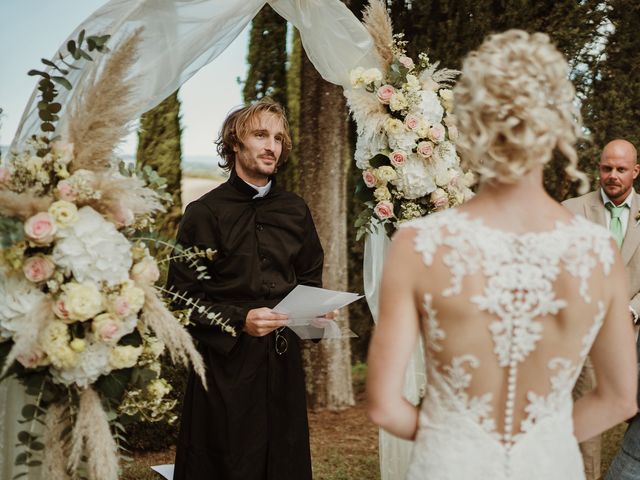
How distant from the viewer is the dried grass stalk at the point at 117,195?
7.81ft

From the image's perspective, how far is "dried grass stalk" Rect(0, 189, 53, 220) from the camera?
7.39 ft

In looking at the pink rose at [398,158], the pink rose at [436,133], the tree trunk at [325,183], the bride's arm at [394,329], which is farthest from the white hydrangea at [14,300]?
the tree trunk at [325,183]

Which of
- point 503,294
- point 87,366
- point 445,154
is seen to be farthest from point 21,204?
point 445,154

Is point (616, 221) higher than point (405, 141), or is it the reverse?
point (405, 141)

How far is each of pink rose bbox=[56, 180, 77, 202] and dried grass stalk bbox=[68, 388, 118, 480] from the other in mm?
663

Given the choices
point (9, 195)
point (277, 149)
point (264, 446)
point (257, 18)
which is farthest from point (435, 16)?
point (9, 195)

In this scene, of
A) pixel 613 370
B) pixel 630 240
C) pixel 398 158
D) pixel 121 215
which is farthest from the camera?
pixel 630 240

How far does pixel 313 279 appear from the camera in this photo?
3572 mm

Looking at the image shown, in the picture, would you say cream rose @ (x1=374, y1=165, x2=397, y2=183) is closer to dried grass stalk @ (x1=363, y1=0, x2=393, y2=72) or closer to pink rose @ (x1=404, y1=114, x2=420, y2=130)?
pink rose @ (x1=404, y1=114, x2=420, y2=130)

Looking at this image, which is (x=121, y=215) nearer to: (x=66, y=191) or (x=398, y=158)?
(x=66, y=191)

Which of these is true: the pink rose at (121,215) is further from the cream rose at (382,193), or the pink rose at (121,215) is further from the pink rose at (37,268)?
the cream rose at (382,193)

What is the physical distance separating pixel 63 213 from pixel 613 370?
173 cm

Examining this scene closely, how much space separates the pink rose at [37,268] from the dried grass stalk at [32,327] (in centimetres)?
7

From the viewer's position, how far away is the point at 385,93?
3.76 m
